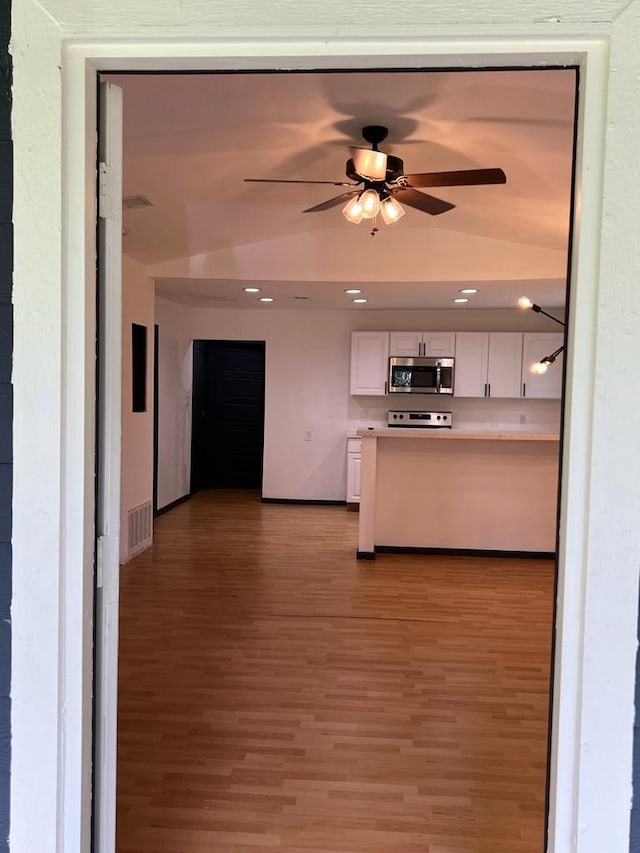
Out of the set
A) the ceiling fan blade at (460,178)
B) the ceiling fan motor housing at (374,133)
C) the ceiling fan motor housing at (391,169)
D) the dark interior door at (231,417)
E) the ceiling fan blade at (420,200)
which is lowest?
the dark interior door at (231,417)

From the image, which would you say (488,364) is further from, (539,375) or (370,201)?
(370,201)

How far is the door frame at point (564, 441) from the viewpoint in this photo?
3.47ft

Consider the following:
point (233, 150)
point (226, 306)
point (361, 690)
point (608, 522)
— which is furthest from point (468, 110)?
point (226, 306)

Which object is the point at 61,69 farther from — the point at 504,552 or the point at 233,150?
the point at 504,552

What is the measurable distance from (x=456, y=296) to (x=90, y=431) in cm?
551

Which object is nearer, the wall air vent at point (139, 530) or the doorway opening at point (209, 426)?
the wall air vent at point (139, 530)

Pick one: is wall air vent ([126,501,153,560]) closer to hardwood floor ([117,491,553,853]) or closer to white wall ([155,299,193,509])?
hardwood floor ([117,491,553,853])

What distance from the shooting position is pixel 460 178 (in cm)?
290

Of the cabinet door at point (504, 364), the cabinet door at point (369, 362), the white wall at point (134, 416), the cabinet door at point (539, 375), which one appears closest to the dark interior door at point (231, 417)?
the cabinet door at point (369, 362)

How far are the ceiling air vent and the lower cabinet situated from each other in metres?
4.17

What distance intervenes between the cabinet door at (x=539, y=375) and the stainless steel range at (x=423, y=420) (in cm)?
93

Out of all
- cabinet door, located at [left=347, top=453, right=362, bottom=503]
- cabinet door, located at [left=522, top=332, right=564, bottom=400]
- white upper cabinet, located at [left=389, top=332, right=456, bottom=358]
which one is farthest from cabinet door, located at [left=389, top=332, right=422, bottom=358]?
cabinet door, located at [left=347, top=453, right=362, bottom=503]

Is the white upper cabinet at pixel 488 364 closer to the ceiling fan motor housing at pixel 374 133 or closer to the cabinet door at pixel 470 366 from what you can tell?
the cabinet door at pixel 470 366

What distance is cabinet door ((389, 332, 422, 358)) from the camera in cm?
711
